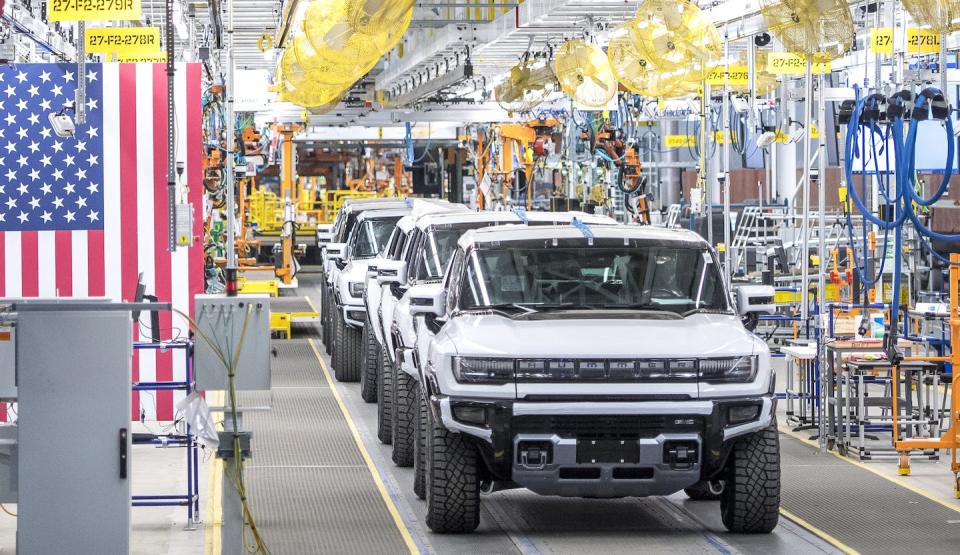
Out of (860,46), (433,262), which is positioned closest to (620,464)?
(433,262)

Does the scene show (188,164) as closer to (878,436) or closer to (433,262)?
(433,262)

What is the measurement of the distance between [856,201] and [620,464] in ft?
14.3

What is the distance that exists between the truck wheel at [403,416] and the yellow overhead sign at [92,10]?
137 inches

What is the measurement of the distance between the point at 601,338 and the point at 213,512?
2.87 metres

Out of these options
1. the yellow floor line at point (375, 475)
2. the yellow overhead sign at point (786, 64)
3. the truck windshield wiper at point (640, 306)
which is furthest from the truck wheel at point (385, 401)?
the yellow overhead sign at point (786, 64)

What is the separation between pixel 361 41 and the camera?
1120 centimetres

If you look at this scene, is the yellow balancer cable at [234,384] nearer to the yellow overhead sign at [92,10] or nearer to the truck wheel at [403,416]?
the truck wheel at [403,416]

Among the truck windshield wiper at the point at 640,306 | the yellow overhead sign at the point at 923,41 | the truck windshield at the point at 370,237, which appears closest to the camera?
the truck windshield wiper at the point at 640,306

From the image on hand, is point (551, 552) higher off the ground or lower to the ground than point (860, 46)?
lower

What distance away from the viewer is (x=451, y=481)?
8.25 metres

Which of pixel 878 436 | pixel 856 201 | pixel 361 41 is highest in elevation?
pixel 361 41

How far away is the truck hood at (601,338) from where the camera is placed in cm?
794

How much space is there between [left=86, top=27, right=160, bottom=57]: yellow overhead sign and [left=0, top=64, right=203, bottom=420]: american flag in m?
3.21

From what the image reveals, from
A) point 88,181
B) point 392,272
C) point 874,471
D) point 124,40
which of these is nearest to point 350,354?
point 124,40
